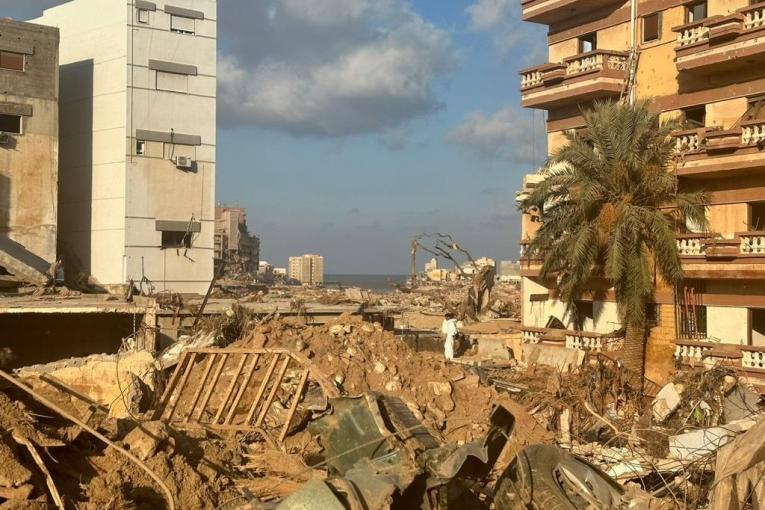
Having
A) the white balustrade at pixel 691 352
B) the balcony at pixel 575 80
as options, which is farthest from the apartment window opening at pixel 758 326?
the balcony at pixel 575 80

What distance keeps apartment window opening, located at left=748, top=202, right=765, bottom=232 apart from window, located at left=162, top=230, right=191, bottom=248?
24.0 m

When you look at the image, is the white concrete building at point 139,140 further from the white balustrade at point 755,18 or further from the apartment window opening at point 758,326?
the white balustrade at point 755,18

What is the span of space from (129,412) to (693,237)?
15.0 metres

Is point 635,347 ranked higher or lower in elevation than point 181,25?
lower

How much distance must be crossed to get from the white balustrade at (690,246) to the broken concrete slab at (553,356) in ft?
12.5

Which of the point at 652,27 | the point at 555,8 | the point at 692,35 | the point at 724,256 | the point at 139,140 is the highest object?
the point at 555,8

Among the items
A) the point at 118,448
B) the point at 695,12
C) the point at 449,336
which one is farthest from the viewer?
the point at 695,12

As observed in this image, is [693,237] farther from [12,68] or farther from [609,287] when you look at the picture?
[12,68]

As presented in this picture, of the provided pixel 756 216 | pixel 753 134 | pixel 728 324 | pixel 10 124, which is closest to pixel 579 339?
pixel 728 324

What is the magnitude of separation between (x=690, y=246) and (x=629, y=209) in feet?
7.79

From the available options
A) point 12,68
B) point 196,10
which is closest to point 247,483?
point 12,68

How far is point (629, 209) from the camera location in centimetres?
2252

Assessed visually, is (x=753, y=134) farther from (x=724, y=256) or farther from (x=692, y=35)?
(x=692, y=35)

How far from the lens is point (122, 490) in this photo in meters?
9.28
